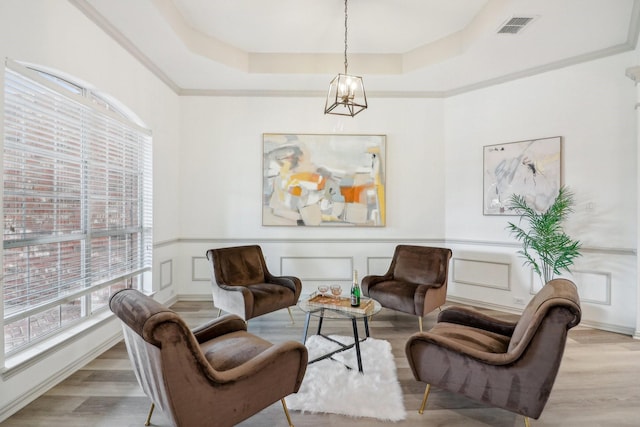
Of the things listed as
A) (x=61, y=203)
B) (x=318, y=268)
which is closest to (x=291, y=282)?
(x=318, y=268)

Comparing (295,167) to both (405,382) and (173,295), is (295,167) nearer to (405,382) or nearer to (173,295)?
(173,295)

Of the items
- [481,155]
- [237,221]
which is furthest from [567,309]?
[237,221]

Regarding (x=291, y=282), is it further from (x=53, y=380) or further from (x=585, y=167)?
(x=585, y=167)

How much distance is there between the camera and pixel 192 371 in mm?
1494

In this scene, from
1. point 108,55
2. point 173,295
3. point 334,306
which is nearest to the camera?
point 334,306

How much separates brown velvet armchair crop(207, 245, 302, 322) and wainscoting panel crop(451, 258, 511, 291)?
91.0 inches

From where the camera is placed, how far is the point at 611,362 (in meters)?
2.76

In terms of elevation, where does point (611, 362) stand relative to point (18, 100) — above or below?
below

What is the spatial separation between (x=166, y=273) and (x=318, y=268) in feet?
6.72

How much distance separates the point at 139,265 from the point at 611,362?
4786 millimetres

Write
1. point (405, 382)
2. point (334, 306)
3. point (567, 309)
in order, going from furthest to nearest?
point (334, 306)
point (405, 382)
point (567, 309)

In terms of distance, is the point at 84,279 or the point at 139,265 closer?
the point at 84,279

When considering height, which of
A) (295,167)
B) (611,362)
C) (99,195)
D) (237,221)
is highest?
(295,167)

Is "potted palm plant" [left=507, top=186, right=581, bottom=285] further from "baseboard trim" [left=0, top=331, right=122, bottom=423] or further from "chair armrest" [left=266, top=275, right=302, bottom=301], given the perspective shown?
"baseboard trim" [left=0, top=331, right=122, bottom=423]
